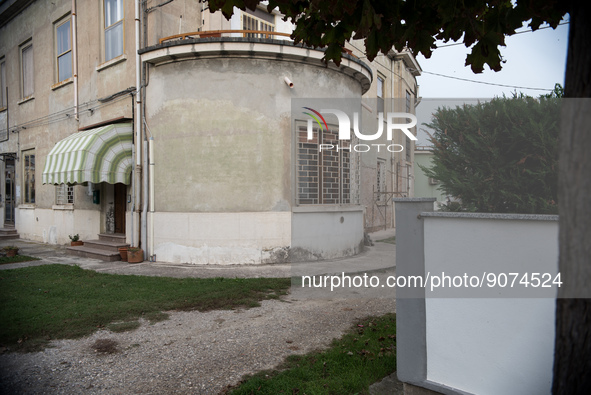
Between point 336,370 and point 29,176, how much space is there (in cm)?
1741

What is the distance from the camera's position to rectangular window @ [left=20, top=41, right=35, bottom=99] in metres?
16.8

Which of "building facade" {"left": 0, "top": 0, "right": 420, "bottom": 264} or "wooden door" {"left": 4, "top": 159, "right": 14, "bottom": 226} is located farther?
"wooden door" {"left": 4, "top": 159, "right": 14, "bottom": 226}

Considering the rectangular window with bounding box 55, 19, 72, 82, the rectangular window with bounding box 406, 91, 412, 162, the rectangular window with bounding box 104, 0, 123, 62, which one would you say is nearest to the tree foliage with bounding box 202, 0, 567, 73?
the rectangular window with bounding box 104, 0, 123, 62

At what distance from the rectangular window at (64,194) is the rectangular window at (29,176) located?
8.99 feet

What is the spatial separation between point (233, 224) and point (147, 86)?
14.3 ft

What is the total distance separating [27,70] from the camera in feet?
55.9

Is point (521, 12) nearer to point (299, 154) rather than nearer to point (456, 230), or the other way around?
point (456, 230)

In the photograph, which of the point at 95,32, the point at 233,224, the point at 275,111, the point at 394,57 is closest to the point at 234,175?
the point at 233,224

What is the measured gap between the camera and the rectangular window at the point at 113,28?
11.8m

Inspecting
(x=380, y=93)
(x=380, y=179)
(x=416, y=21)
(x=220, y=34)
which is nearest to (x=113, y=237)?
(x=220, y=34)

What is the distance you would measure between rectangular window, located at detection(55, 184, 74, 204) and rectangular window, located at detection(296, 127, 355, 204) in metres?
8.54

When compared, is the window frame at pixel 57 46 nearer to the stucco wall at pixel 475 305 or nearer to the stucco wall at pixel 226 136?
the stucco wall at pixel 226 136

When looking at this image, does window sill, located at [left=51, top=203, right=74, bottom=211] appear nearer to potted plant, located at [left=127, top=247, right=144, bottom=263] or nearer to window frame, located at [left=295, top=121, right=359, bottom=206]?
potted plant, located at [left=127, top=247, right=144, bottom=263]

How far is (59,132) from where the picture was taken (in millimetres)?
14609
